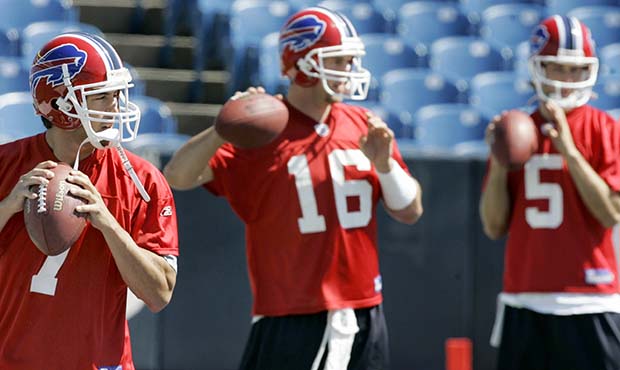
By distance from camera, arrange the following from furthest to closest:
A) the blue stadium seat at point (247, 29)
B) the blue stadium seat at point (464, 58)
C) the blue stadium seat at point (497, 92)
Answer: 1. the blue stadium seat at point (464, 58)
2. the blue stadium seat at point (497, 92)
3. the blue stadium seat at point (247, 29)

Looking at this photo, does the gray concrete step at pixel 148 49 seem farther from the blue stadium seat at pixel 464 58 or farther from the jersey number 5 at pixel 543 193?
the jersey number 5 at pixel 543 193

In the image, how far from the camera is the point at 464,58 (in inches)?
360

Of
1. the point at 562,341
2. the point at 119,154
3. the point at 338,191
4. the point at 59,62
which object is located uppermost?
the point at 59,62

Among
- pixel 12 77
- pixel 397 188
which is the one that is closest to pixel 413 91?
pixel 12 77

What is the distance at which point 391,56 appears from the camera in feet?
29.3

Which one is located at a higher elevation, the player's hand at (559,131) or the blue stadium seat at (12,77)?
the blue stadium seat at (12,77)

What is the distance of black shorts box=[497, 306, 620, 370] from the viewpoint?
4.81 meters

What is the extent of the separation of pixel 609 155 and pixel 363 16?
4.58 meters

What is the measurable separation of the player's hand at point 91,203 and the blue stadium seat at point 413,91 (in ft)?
17.2

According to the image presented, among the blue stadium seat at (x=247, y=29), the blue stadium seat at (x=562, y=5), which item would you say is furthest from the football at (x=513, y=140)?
the blue stadium seat at (x=562, y=5)

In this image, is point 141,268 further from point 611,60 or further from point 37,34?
point 611,60

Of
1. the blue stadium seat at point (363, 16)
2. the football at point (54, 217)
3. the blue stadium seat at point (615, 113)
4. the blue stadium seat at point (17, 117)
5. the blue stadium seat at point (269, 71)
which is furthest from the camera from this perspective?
the blue stadium seat at point (363, 16)

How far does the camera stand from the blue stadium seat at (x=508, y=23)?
9.53 m

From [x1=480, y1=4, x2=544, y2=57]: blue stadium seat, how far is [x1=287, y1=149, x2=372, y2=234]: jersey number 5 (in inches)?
207
